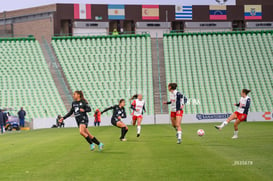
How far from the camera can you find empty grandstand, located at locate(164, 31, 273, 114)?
2042 inches

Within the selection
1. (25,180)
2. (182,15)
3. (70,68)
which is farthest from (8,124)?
(25,180)

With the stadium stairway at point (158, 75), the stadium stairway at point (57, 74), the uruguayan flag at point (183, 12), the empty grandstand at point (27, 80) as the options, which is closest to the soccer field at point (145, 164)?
the empty grandstand at point (27, 80)

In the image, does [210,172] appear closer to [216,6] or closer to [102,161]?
[102,161]

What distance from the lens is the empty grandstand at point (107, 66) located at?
171ft

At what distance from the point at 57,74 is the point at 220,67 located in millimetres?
16823

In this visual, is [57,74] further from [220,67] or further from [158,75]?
[220,67]

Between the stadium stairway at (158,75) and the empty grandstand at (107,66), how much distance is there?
509 mm

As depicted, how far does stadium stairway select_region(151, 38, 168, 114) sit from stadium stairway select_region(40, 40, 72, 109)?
8.33 meters

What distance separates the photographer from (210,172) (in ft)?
37.9

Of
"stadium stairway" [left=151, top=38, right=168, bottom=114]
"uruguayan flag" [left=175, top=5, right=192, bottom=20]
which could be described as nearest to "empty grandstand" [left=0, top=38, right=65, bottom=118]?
"stadium stairway" [left=151, top=38, right=168, bottom=114]

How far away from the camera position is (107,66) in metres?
55.8

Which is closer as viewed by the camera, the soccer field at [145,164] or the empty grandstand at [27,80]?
the soccer field at [145,164]

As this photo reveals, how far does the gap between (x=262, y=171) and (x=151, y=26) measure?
55.2 meters

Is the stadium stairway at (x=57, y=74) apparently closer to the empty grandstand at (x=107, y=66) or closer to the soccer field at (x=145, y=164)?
the empty grandstand at (x=107, y=66)
